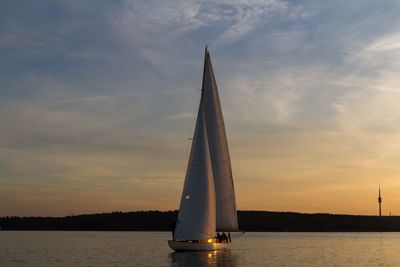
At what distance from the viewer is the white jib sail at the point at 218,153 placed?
54.1 m

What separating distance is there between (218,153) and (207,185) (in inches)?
170

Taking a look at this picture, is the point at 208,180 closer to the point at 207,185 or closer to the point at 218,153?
the point at 207,185

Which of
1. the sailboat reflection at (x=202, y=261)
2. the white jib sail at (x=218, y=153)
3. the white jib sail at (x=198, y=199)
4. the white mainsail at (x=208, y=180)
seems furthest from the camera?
the white jib sail at (x=218, y=153)

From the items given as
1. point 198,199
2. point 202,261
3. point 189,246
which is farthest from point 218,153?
point 202,261

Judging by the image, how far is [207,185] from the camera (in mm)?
51531

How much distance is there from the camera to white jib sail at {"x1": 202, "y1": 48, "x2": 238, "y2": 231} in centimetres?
5412

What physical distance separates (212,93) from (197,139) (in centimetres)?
475

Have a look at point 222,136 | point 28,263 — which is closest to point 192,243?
point 222,136

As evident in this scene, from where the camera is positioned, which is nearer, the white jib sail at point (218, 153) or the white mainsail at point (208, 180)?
the white mainsail at point (208, 180)

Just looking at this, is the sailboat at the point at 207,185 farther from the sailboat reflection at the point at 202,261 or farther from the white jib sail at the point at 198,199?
the sailboat reflection at the point at 202,261

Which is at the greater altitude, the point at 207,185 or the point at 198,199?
the point at 207,185

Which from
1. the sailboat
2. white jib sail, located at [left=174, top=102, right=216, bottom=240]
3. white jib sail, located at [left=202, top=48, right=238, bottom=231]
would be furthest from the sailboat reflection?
white jib sail, located at [left=202, top=48, right=238, bottom=231]

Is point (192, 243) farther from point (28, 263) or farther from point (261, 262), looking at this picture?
point (28, 263)

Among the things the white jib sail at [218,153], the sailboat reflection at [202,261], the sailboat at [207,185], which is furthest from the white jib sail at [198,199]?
the white jib sail at [218,153]
